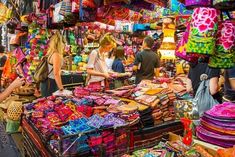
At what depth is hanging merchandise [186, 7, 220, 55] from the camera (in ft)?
4.35

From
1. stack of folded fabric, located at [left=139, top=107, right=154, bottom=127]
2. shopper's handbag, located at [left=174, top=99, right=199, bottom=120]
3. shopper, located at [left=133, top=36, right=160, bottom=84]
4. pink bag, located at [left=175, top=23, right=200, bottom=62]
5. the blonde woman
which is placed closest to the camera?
pink bag, located at [left=175, top=23, right=200, bottom=62]

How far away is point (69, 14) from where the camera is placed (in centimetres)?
322

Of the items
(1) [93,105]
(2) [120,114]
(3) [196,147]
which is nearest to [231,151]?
(3) [196,147]

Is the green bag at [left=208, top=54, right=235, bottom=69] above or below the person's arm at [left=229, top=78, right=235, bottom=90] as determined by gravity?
above

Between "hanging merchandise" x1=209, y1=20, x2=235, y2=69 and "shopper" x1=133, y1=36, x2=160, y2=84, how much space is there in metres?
3.06

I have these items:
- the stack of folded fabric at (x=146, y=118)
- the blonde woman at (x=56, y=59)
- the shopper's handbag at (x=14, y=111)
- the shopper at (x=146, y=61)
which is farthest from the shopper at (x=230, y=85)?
the shopper's handbag at (x=14, y=111)

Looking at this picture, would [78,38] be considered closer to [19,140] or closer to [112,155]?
[19,140]

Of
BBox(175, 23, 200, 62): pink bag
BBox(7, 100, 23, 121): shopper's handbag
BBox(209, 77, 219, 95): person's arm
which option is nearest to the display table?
BBox(209, 77, 219, 95): person's arm

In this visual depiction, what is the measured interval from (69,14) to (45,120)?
1234 millimetres

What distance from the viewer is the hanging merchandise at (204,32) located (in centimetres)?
133

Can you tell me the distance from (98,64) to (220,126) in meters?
2.80

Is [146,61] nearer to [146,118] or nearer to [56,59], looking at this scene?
[56,59]

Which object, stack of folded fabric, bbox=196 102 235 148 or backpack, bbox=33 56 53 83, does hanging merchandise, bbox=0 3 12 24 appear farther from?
stack of folded fabric, bbox=196 102 235 148

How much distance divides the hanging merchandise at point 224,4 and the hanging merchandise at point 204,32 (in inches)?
1.2
